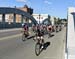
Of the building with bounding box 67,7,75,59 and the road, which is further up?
the building with bounding box 67,7,75,59

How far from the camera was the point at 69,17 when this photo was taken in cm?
1014

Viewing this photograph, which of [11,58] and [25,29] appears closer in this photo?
[11,58]

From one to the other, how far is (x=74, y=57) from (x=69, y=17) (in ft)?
5.03

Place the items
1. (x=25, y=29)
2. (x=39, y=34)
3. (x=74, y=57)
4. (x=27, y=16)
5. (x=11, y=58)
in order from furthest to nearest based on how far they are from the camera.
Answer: (x=27, y=16), (x=25, y=29), (x=39, y=34), (x=11, y=58), (x=74, y=57)

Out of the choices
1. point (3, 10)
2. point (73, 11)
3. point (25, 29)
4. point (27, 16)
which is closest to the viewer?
point (73, 11)

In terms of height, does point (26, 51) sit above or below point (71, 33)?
below

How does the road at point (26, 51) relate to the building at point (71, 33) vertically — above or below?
below

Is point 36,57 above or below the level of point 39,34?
below

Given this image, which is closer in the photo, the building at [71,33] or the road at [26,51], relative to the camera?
the building at [71,33]

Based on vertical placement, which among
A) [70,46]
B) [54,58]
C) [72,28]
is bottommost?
[54,58]

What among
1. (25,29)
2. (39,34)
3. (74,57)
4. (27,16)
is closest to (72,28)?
(74,57)

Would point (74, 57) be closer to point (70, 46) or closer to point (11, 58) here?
point (70, 46)

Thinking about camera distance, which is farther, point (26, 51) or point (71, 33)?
point (26, 51)

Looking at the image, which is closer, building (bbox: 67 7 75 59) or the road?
building (bbox: 67 7 75 59)
